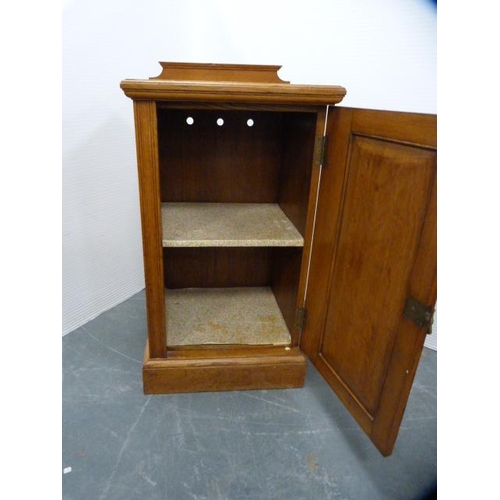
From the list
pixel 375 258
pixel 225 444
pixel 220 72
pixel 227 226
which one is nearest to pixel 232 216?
pixel 227 226

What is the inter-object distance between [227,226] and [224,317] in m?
0.39

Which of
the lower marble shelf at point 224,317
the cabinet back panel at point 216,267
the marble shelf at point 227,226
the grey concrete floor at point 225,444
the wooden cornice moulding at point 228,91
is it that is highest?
the wooden cornice moulding at point 228,91

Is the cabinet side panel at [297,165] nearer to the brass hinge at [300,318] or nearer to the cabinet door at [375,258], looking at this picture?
the cabinet door at [375,258]

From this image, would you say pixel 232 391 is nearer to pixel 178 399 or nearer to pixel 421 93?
pixel 178 399

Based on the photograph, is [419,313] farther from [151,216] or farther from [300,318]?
[151,216]

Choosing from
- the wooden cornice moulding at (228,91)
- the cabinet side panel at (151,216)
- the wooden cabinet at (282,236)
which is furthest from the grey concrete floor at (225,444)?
the wooden cornice moulding at (228,91)

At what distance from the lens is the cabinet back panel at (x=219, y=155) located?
1.39 meters

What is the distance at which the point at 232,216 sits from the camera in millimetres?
1378

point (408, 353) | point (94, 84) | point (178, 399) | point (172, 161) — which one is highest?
point (94, 84)

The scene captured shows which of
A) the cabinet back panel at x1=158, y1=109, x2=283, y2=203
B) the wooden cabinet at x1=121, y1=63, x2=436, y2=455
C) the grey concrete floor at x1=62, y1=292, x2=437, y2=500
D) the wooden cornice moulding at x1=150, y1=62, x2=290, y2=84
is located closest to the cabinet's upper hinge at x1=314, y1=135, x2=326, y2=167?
the wooden cabinet at x1=121, y1=63, x2=436, y2=455

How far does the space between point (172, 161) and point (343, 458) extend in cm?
116

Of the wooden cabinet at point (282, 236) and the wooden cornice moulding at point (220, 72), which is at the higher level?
the wooden cornice moulding at point (220, 72)

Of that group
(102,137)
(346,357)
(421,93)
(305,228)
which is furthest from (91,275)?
(421,93)

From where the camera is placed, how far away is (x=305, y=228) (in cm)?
114
